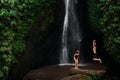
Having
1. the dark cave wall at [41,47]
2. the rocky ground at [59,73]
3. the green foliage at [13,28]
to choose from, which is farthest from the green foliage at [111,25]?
the green foliage at [13,28]

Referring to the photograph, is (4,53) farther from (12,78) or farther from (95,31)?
(95,31)

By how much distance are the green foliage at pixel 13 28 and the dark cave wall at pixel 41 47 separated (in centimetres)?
55

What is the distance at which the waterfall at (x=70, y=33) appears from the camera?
1934 centimetres

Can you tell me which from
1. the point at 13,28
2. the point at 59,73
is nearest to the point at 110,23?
the point at 59,73

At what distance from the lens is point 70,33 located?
776 inches

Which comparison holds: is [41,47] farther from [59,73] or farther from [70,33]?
[59,73]

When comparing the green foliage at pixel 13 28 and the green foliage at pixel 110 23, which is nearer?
the green foliage at pixel 13 28

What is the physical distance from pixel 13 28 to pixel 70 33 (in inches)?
213

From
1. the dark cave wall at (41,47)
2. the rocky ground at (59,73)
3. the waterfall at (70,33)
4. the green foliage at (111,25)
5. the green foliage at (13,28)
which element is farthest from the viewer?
the waterfall at (70,33)

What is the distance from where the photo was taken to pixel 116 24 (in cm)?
1522

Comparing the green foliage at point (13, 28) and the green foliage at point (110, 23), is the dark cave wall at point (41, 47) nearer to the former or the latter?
the green foliage at point (13, 28)

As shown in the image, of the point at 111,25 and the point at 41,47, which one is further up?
the point at 111,25

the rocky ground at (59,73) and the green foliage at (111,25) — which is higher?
the green foliage at (111,25)

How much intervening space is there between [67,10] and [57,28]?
1762 mm
